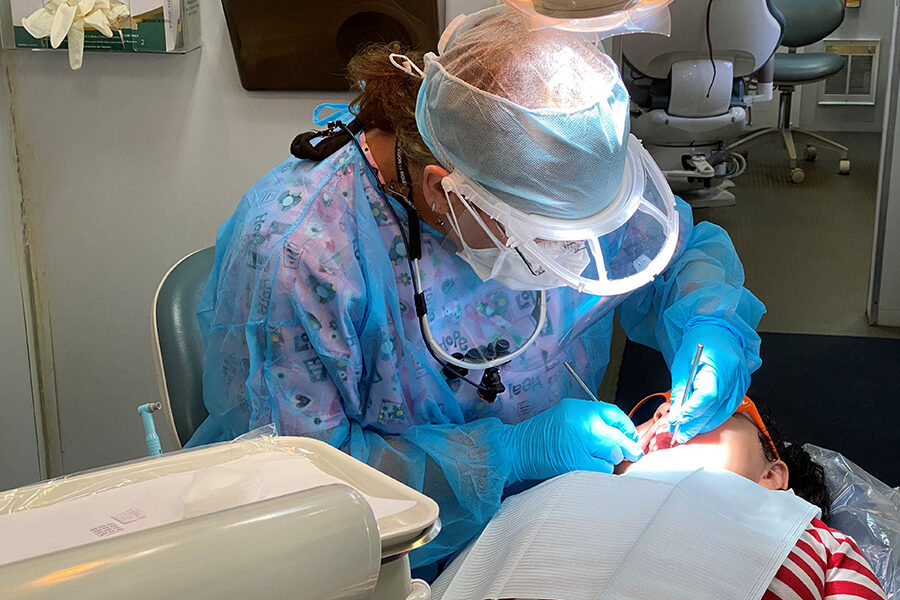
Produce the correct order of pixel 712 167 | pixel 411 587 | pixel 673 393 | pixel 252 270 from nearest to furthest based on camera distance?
pixel 411 587 → pixel 252 270 → pixel 673 393 → pixel 712 167

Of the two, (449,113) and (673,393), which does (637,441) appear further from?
(449,113)

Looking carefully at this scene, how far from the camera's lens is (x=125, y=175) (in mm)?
2219

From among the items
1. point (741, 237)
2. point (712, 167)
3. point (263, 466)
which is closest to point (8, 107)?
point (263, 466)

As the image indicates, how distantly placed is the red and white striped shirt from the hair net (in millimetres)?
558

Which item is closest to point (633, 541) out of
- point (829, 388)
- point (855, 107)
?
point (829, 388)

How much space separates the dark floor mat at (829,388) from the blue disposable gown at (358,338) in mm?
1538

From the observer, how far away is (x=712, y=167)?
3.60 m

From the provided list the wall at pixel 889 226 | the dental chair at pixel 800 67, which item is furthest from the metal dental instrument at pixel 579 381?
the dental chair at pixel 800 67

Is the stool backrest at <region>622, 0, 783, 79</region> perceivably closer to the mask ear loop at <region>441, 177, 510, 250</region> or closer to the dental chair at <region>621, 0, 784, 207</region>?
the dental chair at <region>621, 0, 784, 207</region>

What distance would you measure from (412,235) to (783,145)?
3.17m

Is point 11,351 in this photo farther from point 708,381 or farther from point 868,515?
point 868,515

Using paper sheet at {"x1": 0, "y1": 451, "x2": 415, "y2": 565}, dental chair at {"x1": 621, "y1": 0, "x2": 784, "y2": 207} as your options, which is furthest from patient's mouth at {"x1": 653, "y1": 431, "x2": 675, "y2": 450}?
dental chair at {"x1": 621, "y1": 0, "x2": 784, "y2": 207}

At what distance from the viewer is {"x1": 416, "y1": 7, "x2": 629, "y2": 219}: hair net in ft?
3.85

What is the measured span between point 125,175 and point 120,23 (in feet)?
1.23
